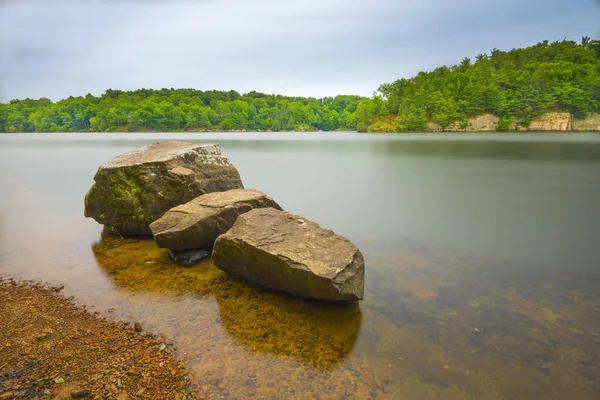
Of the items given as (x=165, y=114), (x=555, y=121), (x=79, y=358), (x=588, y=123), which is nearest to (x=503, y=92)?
(x=555, y=121)

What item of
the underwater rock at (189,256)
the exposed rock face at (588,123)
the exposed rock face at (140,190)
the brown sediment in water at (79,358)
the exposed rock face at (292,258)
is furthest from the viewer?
the exposed rock face at (588,123)

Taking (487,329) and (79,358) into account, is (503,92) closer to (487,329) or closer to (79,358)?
(487,329)

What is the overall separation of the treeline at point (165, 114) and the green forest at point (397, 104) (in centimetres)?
42

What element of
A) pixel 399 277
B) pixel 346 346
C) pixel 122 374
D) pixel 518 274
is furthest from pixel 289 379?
pixel 518 274

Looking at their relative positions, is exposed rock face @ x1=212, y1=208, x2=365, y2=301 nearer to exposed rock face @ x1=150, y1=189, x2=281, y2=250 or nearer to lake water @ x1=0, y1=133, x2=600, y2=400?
lake water @ x1=0, y1=133, x2=600, y2=400

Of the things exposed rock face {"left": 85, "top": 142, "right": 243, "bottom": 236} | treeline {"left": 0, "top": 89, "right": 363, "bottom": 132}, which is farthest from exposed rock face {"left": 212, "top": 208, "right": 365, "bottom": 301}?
treeline {"left": 0, "top": 89, "right": 363, "bottom": 132}

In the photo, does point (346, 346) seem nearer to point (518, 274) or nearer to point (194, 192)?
point (518, 274)

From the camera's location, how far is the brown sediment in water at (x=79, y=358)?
11.1 ft

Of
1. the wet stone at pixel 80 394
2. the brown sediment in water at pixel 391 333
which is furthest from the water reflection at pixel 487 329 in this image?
the wet stone at pixel 80 394

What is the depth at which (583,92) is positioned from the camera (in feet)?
314

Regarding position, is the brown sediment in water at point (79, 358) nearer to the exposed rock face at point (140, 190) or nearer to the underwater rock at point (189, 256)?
the underwater rock at point (189, 256)

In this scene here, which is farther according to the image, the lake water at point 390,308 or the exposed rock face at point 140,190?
the exposed rock face at point 140,190

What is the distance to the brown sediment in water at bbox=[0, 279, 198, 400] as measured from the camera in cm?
338

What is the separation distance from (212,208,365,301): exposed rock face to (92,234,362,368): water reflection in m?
0.26
